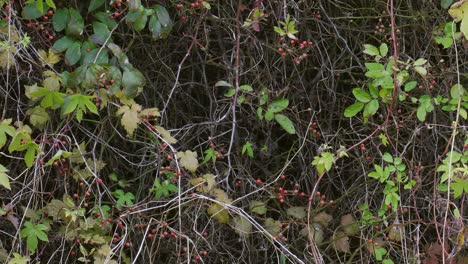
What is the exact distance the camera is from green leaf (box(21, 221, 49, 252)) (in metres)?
2.57

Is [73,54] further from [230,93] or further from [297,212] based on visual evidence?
[297,212]

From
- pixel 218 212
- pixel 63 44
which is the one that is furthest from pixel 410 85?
pixel 63 44

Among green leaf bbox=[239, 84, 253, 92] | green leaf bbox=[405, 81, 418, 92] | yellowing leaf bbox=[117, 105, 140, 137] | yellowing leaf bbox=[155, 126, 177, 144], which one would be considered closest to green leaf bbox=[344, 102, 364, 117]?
green leaf bbox=[405, 81, 418, 92]

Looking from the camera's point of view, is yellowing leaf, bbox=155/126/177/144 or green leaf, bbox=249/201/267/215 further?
green leaf, bbox=249/201/267/215

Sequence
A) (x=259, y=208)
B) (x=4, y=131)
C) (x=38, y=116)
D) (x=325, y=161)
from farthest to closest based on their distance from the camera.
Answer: (x=259, y=208), (x=38, y=116), (x=325, y=161), (x=4, y=131)

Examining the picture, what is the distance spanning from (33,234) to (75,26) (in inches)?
26.7

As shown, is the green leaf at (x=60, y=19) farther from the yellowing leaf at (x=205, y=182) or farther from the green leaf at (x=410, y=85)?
the green leaf at (x=410, y=85)

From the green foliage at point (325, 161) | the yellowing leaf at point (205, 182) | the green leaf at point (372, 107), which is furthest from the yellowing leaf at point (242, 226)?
the green leaf at point (372, 107)

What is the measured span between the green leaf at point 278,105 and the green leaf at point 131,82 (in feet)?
1.46

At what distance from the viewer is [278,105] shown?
9.20 ft

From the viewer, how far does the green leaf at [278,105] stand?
279 centimetres

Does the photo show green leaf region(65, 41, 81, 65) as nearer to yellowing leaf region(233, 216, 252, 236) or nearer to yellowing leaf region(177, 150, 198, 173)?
yellowing leaf region(177, 150, 198, 173)

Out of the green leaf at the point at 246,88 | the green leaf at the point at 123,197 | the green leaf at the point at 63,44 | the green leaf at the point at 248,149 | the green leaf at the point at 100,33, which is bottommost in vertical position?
the green leaf at the point at 123,197

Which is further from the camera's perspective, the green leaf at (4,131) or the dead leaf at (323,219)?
the dead leaf at (323,219)
